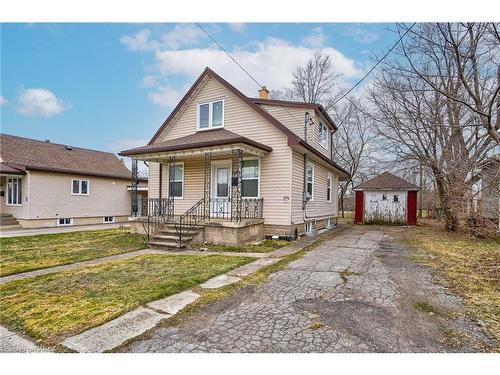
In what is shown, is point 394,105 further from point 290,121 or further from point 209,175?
point 209,175

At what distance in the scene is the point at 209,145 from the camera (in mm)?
9906

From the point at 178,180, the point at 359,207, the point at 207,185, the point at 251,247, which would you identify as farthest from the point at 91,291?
the point at 359,207

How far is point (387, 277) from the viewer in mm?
5836

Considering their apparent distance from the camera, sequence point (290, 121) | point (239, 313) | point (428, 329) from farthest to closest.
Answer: point (290, 121) < point (239, 313) < point (428, 329)

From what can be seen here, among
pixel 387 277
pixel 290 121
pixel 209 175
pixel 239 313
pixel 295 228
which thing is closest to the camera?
pixel 239 313

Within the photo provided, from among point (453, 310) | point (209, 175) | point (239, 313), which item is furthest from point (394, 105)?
point (239, 313)

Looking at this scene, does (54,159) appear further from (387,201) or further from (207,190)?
(387,201)

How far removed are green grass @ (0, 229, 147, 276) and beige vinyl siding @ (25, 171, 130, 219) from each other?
5055mm

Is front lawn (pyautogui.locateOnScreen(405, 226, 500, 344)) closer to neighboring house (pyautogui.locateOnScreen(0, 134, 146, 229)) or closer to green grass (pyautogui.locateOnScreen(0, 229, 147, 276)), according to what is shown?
green grass (pyautogui.locateOnScreen(0, 229, 147, 276))

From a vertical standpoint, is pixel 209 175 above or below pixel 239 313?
above

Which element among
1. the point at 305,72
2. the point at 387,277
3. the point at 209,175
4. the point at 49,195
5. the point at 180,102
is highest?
the point at 305,72

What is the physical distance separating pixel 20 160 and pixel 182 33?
1385 cm

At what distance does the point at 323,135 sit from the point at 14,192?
1757 centimetres

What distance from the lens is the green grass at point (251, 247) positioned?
876 cm
